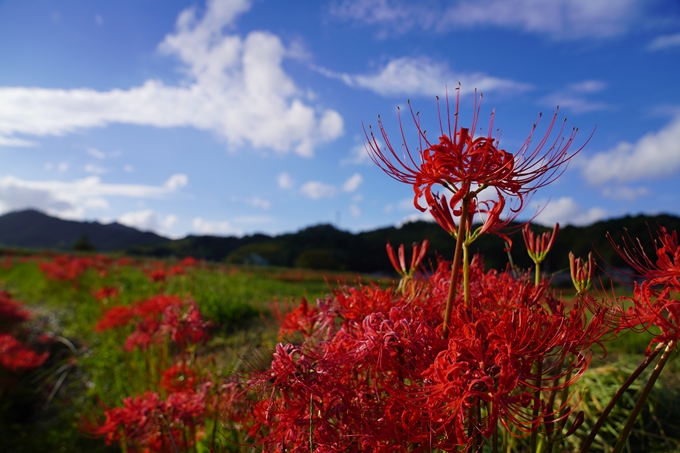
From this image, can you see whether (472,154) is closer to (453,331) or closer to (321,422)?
(453,331)

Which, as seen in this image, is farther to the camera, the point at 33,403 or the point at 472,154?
the point at 33,403

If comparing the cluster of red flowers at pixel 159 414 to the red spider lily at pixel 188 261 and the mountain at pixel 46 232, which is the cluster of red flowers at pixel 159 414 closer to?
the red spider lily at pixel 188 261

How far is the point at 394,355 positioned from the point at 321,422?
10.1 inches

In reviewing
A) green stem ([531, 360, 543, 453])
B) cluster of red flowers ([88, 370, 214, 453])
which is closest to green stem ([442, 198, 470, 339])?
green stem ([531, 360, 543, 453])

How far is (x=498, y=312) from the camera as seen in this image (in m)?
1.32

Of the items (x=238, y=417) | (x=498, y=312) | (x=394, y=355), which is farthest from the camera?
(x=238, y=417)

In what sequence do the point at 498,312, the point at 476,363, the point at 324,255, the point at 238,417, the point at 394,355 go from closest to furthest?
1. the point at 476,363
2. the point at 394,355
3. the point at 498,312
4. the point at 238,417
5. the point at 324,255

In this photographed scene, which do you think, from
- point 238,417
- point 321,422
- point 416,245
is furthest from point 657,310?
point 238,417

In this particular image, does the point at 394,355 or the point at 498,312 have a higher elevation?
the point at 498,312

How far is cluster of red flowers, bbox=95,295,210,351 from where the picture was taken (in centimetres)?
247

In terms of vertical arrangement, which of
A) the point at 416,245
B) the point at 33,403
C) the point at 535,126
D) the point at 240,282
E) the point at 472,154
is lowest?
the point at 33,403

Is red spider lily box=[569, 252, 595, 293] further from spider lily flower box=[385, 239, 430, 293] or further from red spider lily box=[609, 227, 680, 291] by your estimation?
spider lily flower box=[385, 239, 430, 293]

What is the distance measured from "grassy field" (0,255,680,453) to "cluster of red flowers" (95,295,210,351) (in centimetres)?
13

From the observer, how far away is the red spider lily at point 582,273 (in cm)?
139
